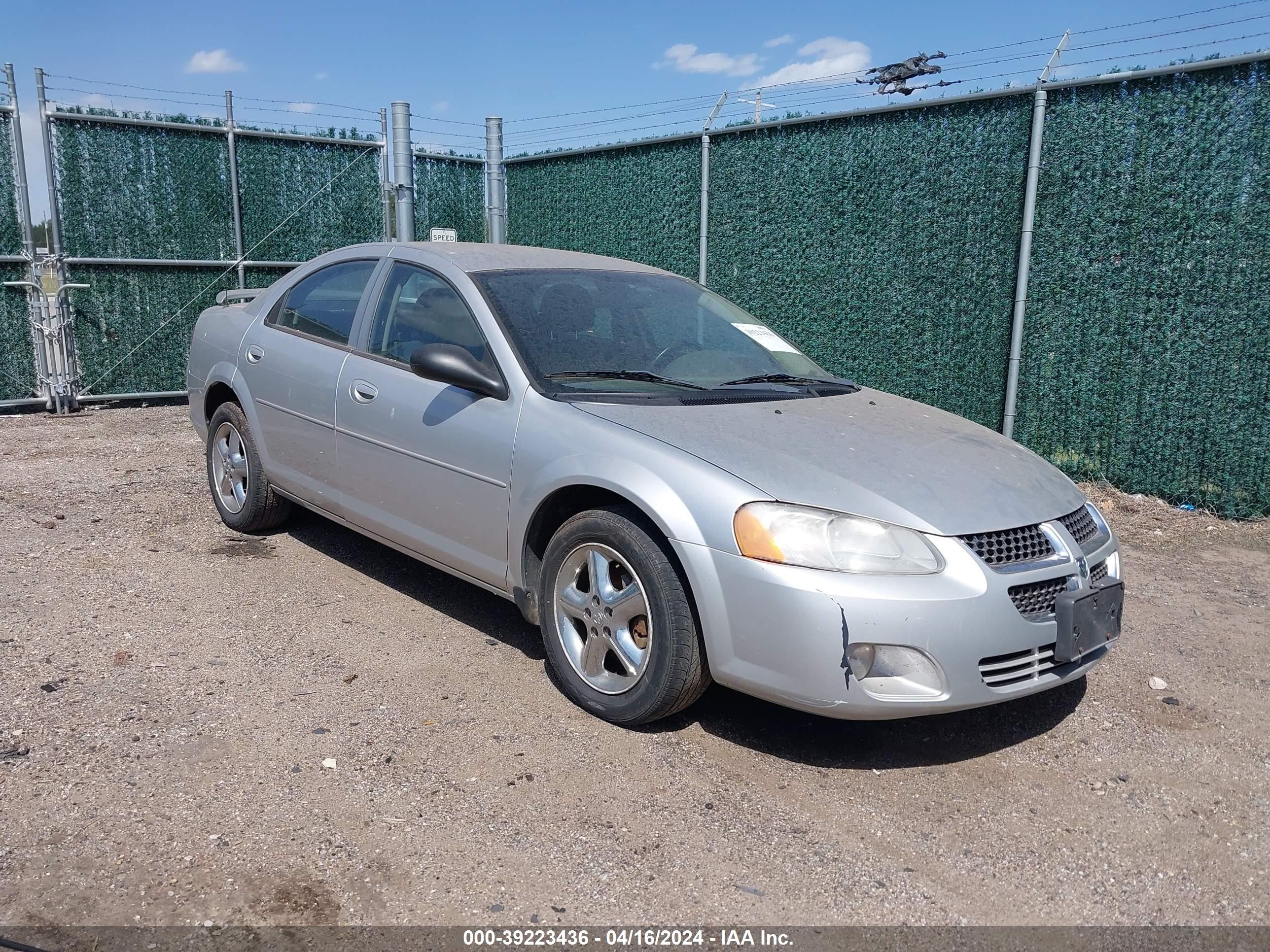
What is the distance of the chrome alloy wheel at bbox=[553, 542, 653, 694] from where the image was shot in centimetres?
364

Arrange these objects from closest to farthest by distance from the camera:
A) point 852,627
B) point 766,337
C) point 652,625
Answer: point 852,627, point 652,625, point 766,337

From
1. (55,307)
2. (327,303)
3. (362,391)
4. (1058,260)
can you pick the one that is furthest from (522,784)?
(55,307)

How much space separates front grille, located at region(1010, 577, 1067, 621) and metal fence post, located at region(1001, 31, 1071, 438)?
433 cm

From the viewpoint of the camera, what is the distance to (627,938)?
262 cm

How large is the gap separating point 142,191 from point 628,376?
8.14 metres

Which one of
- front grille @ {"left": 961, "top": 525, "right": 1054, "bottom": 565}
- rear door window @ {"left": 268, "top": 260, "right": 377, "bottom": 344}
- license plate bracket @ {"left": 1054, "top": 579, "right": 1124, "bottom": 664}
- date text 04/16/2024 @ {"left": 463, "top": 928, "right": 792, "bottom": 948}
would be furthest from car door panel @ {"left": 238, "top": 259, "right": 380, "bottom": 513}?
license plate bracket @ {"left": 1054, "top": 579, "right": 1124, "bottom": 664}

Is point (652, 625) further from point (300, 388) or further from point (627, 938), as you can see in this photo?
point (300, 388)

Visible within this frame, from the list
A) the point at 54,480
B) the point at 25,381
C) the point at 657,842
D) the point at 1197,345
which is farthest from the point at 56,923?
the point at 25,381

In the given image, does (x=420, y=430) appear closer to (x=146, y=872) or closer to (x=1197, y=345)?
(x=146, y=872)

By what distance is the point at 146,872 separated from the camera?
9.25 ft

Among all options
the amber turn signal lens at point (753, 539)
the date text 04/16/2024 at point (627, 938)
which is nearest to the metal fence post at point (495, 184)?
the amber turn signal lens at point (753, 539)

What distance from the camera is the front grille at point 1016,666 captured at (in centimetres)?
330

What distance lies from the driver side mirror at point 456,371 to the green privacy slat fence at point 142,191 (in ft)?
24.9

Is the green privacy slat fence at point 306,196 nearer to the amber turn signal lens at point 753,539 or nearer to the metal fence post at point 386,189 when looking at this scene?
the metal fence post at point 386,189
